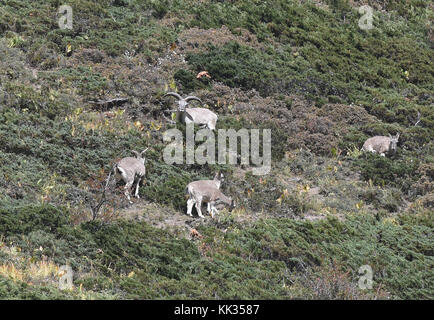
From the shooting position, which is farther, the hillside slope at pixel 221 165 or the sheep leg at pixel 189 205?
the sheep leg at pixel 189 205

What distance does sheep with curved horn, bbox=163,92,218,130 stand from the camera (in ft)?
82.9

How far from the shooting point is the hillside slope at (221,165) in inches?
611

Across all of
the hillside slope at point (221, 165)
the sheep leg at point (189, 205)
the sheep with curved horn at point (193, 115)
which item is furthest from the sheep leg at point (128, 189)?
the sheep with curved horn at point (193, 115)

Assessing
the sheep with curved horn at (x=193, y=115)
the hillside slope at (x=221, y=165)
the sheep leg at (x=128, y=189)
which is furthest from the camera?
the sheep with curved horn at (x=193, y=115)

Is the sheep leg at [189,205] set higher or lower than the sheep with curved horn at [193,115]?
lower

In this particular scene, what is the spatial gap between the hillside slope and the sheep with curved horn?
51 centimetres

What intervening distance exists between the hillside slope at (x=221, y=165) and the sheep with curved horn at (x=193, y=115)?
51 cm

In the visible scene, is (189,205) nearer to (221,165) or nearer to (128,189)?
(128,189)

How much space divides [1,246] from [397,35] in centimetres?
2884

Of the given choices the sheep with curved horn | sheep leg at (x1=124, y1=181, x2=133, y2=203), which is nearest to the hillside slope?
sheep leg at (x1=124, y1=181, x2=133, y2=203)

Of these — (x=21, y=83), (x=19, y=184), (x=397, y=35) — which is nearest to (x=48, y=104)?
(x=21, y=83)

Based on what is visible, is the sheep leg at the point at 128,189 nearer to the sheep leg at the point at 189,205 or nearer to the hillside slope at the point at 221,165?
the hillside slope at the point at 221,165

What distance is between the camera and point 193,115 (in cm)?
2531
